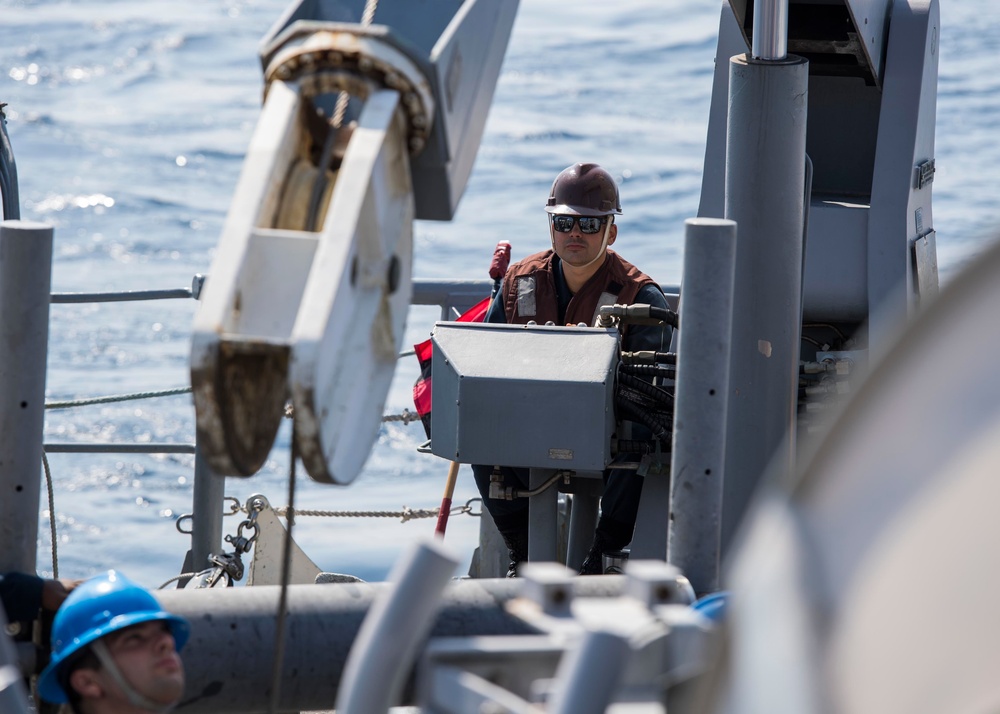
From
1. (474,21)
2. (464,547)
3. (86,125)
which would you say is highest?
(86,125)

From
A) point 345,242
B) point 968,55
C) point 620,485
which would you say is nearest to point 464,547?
point 620,485

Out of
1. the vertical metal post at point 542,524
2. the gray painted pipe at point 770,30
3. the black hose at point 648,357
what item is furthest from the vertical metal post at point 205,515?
the gray painted pipe at point 770,30

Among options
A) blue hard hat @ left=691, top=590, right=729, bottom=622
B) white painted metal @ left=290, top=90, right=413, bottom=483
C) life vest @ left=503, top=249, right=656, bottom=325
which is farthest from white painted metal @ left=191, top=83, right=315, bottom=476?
life vest @ left=503, top=249, right=656, bottom=325

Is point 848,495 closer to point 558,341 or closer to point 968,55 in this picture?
point 558,341

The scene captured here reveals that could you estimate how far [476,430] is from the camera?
4066 millimetres

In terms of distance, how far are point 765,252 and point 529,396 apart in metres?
0.72

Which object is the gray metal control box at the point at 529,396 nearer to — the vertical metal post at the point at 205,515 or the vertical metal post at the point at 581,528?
the vertical metal post at the point at 581,528

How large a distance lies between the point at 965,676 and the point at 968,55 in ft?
101

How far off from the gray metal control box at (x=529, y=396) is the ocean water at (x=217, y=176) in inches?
239

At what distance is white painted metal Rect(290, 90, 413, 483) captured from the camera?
188 centimetres

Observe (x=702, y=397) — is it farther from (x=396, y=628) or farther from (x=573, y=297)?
(x=573, y=297)

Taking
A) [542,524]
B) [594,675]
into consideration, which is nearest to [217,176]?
[542,524]

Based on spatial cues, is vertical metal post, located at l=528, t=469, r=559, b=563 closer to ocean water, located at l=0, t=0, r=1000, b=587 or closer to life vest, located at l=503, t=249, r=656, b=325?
life vest, located at l=503, t=249, r=656, b=325

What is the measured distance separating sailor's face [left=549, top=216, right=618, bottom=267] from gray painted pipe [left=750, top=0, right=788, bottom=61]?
113cm
